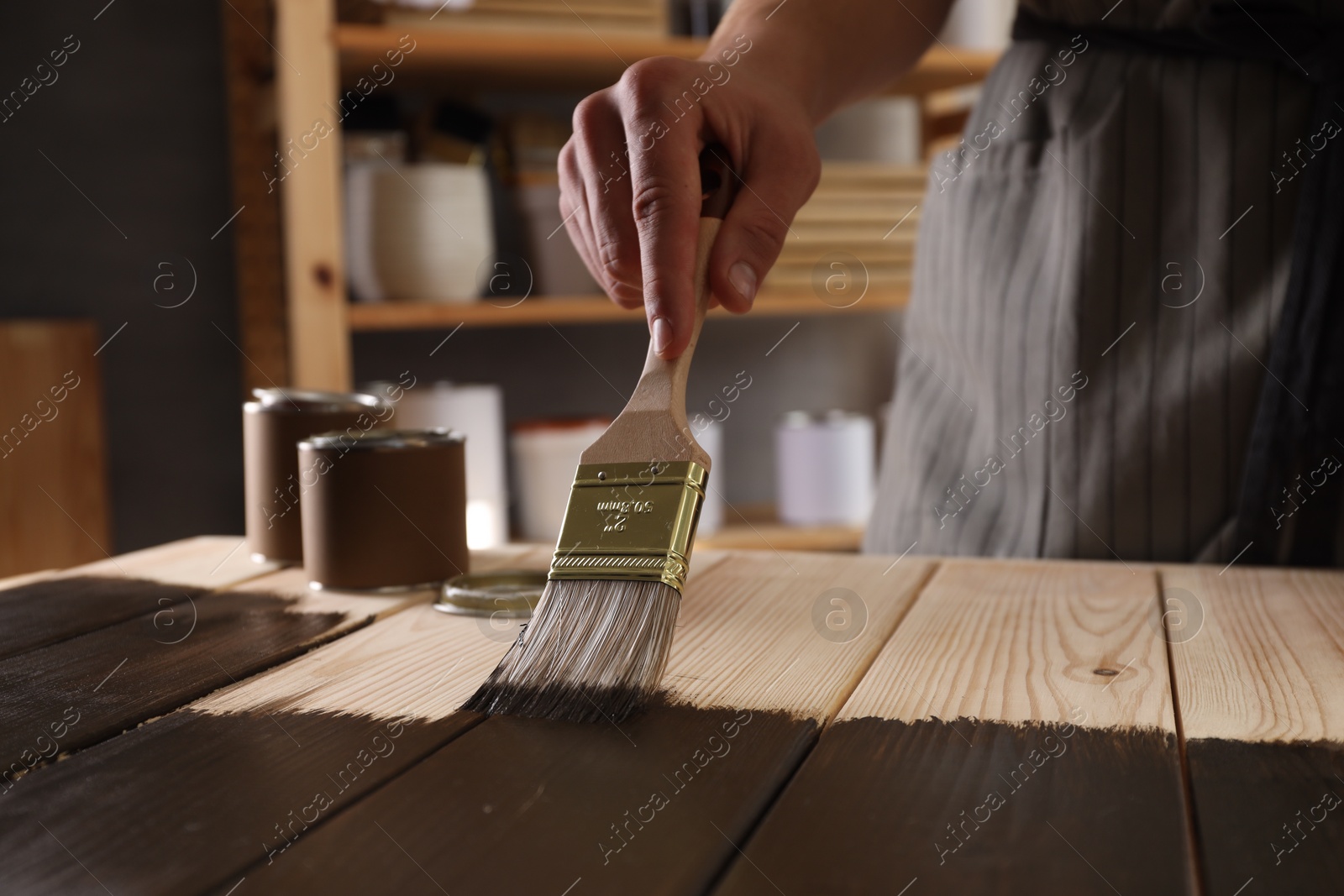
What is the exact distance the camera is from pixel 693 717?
20.0 inches

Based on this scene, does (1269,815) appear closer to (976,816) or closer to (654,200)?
(976,816)

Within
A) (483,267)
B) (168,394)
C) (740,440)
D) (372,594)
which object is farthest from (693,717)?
(740,440)

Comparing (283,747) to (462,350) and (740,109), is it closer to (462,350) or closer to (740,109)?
(740,109)

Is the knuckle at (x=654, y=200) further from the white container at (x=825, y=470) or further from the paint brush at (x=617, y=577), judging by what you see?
the white container at (x=825, y=470)

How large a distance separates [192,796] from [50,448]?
4.87 feet

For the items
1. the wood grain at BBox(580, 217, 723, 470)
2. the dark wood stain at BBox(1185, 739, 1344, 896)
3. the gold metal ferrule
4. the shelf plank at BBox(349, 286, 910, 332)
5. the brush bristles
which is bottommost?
the dark wood stain at BBox(1185, 739, 1344, 896)

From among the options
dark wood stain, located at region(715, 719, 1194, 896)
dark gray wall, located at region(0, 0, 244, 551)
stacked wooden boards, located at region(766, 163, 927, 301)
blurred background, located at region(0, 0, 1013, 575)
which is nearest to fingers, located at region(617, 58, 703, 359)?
dark wood stain, located at region(715, 719, 1194, 896)

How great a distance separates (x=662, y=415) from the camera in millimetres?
605

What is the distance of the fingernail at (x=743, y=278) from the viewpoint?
0.70 m

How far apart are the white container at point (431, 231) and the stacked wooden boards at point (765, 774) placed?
1087 mm

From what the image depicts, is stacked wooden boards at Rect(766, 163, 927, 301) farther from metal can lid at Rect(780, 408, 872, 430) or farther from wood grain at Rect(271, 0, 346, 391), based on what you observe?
wood grain at Rect(271, 0, 346, 391)

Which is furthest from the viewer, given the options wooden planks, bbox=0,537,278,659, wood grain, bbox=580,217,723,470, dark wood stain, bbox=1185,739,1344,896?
wooden planks, bbox=0,537,278,659

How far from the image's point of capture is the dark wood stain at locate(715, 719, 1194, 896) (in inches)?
14.0

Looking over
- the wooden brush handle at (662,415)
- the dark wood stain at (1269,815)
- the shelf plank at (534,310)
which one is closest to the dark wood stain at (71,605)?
the wooden brush handle at (662,415)
